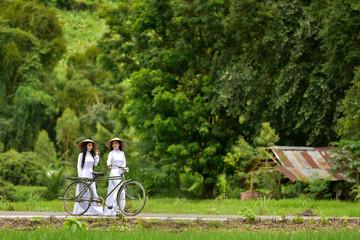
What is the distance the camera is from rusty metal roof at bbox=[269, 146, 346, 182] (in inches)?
912

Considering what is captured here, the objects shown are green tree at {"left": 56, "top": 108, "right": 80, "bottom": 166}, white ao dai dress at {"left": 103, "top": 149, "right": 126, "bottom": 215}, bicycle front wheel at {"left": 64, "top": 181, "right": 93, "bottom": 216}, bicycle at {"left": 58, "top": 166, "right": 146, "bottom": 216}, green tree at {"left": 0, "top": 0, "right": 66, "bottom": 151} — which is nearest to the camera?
bicycle at {"left": 58, "top": 166, "right": 146, "bottom": 216}

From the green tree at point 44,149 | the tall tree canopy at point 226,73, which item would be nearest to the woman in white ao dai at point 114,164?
the tall tree canopy at point 226,73

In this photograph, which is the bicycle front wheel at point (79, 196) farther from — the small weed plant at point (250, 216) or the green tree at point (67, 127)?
the green tree at point (67, 127)

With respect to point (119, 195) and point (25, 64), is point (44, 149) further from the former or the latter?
point (119, 195)

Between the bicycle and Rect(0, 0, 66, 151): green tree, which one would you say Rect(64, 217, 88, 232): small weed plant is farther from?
Rect(0, 0, 66, 151): green tree

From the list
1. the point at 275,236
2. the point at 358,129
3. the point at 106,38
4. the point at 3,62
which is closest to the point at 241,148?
the point at 358,129

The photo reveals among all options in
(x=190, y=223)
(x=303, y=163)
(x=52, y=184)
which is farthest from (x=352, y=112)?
(x=52, y=184)

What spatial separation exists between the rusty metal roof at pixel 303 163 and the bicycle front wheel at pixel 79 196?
1077cm

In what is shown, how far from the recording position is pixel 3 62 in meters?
52.8

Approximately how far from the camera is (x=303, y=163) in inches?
953

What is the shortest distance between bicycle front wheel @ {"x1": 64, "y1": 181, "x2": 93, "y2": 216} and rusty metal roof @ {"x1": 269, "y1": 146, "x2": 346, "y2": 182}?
10.8m

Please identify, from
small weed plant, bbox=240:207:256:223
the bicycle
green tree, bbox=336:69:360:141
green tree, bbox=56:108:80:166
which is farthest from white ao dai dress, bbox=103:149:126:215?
green tree, bbox=56:108:80:166

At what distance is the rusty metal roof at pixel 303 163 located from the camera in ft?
76.0

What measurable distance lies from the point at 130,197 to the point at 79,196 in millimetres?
1355
